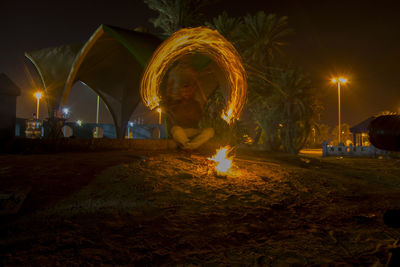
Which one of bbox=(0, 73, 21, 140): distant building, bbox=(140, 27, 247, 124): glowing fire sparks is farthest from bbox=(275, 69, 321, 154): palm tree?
bbox=(0, 73, 21, 140): distant building

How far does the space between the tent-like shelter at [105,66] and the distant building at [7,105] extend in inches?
308

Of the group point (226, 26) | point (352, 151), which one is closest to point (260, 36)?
point (226, 26)

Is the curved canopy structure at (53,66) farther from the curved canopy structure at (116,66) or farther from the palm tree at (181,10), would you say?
the palm tree at (181,10)

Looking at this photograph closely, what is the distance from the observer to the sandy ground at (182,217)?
9.78 ft

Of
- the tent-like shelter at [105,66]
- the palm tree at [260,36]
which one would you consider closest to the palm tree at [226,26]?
the palm tree at [260,36]

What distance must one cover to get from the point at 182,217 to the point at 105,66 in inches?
1020

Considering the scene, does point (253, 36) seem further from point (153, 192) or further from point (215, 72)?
point (153, 192)

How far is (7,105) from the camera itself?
1137 cm

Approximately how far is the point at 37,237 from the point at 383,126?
426cm

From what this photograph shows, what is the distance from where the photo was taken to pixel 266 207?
5.21 meters

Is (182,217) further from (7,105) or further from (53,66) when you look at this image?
(53,66)

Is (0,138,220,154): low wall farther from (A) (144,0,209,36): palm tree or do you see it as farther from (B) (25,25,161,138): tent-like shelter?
(A) (144,0,209,36): palm tree

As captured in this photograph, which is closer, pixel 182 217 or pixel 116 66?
pixel 182 217

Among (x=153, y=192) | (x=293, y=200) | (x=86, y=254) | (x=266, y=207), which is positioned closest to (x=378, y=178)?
(x=293, y=200)
